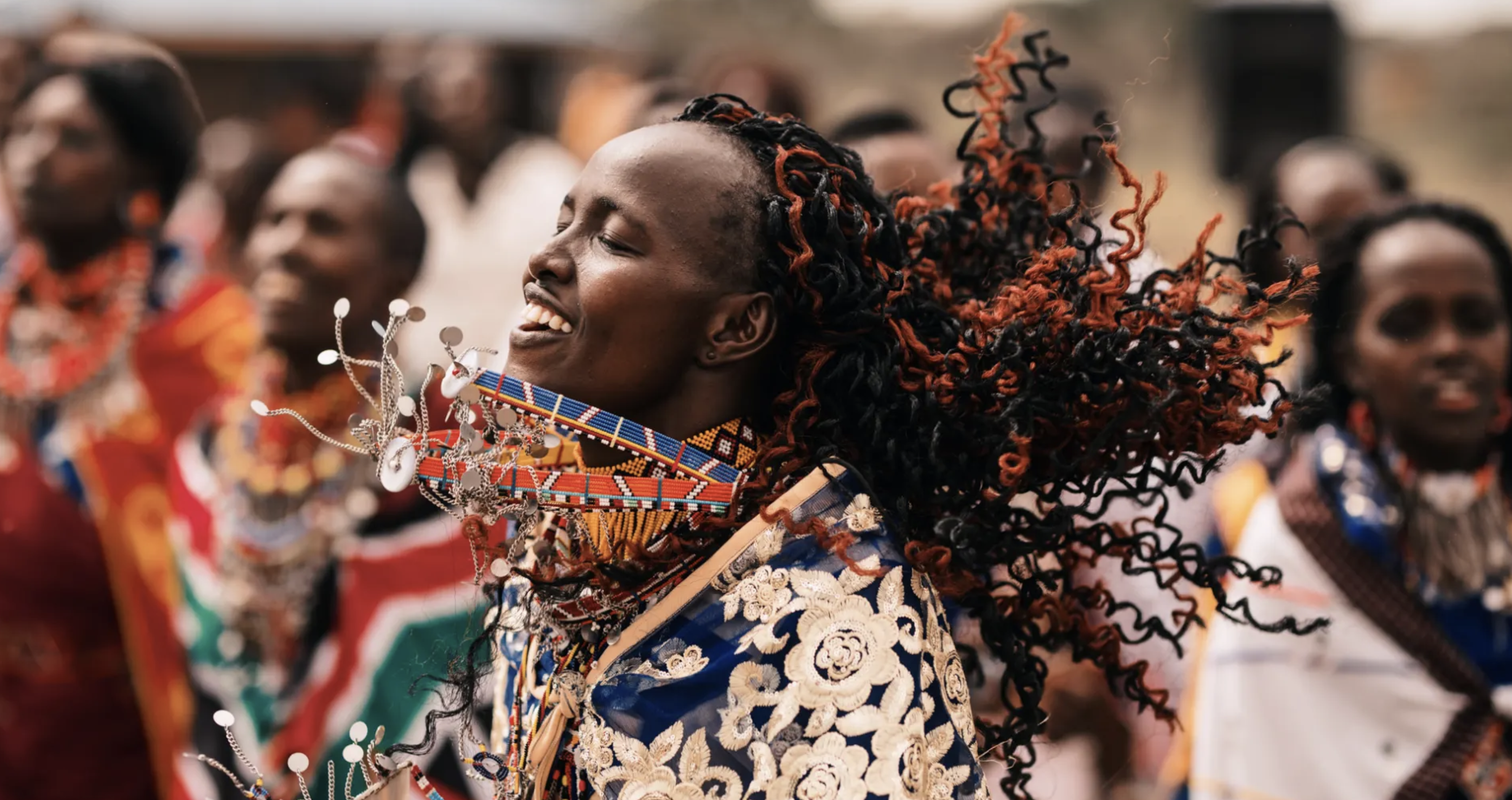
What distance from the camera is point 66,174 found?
5.44 metres

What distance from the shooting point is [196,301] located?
5.63 m

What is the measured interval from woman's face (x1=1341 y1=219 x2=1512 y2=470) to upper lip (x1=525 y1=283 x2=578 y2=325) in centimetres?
221

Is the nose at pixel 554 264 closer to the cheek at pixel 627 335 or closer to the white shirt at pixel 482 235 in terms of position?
the cheek at pixel 627 335

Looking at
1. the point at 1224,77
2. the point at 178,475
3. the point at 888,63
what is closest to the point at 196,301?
the point at 178,475

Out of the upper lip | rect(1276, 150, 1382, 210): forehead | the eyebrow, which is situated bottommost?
the upper lip

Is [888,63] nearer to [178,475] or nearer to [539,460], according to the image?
[178,475]

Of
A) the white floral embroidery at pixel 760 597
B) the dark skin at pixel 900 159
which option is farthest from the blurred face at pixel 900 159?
the white floral embroidery at pixel 760 597

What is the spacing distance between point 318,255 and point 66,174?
1172mm

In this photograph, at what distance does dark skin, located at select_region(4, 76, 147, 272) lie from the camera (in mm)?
5434

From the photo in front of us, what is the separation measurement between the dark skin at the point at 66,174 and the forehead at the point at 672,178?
3.47 meters

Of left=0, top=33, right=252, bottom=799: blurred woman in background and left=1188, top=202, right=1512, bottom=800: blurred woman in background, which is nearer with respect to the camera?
left=1188, top=202, right=1512, bottom=800: blurred woman in background

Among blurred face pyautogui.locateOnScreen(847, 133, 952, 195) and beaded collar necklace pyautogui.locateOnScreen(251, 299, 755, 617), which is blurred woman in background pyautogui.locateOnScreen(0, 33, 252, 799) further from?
beaded collar necklace pyautogui.locateOnScreen(251, 299, 755, 617)

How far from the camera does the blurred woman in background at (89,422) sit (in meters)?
5.18

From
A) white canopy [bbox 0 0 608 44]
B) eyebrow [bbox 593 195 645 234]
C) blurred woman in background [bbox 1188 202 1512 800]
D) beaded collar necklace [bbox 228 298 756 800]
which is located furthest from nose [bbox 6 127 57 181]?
white canopy [bbox 0 0 608 44]
